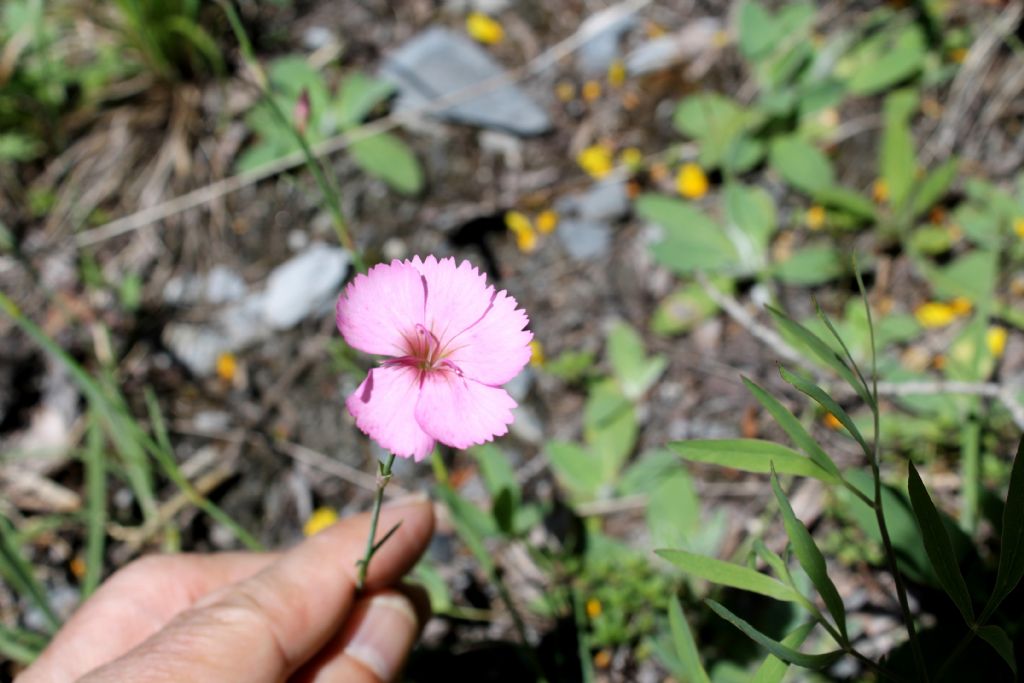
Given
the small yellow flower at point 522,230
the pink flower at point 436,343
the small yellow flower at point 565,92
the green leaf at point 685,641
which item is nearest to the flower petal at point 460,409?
the pink flower at point 436,343

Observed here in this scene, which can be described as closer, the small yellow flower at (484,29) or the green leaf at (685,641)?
the green leaf at (685,641)

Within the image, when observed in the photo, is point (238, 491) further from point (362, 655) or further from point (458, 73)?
point (458, 73)

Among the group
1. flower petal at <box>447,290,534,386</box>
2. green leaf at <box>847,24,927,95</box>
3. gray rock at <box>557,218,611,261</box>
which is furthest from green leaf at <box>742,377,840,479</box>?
green leaf at <box>847,24,927,95</box>

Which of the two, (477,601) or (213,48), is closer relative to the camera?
(477,601)

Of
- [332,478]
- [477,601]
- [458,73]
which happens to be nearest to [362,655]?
[477,601]

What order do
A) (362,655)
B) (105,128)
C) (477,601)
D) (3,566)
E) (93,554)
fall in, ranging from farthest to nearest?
(105,128) < (477,601) < (93,554) < (3,566) < (362,655)

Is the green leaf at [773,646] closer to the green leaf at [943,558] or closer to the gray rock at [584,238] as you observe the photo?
the green leaf at [943,558]

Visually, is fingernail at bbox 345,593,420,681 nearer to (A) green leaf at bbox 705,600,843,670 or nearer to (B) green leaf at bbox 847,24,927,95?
(A) green leaf at bbox 705,600,843,670
